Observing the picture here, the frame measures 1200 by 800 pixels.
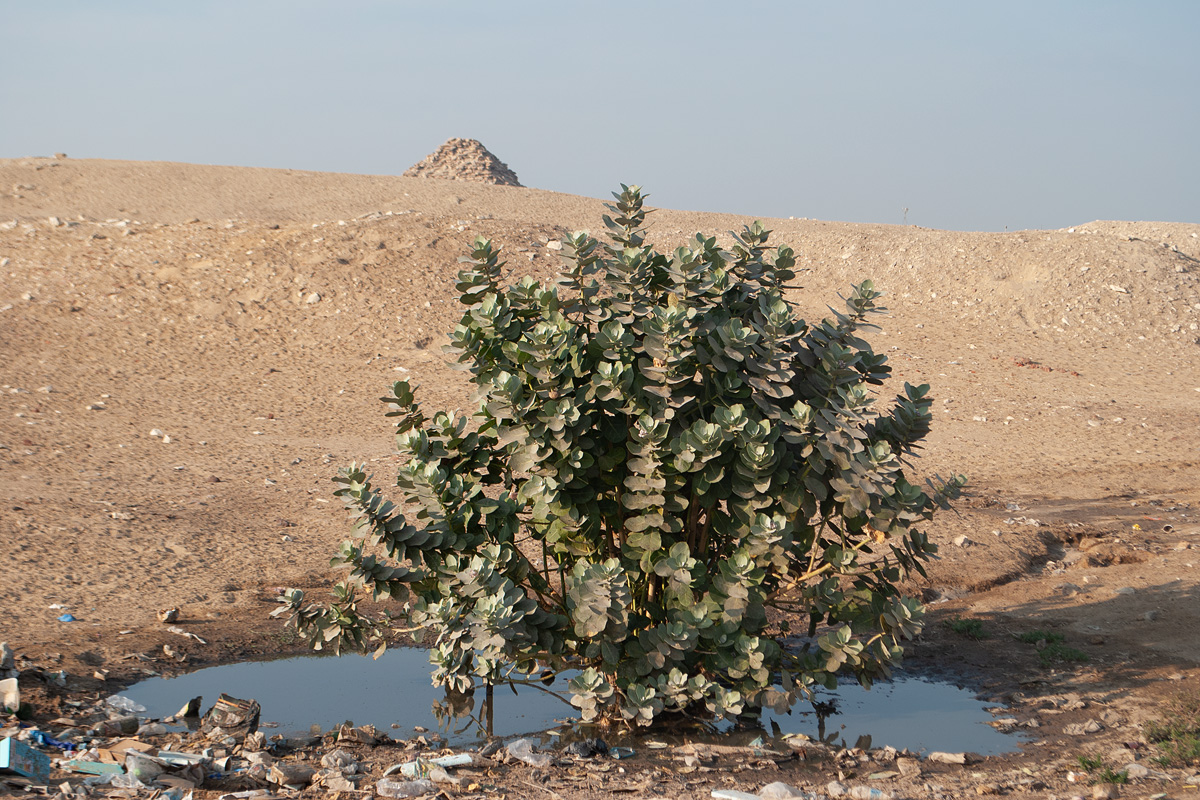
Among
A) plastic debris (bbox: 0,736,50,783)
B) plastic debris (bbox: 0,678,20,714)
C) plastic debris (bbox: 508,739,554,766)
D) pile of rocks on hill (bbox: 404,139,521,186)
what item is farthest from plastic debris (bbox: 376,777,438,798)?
pile of rocks on hill (bbox: 404,139,521,186)

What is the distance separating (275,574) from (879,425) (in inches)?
164

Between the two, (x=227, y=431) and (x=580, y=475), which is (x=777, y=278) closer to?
(x=580, y=475)

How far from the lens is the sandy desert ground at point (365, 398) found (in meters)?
5.55

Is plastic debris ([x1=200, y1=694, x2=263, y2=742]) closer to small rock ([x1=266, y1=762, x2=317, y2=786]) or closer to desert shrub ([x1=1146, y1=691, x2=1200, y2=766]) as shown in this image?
small rock ([x1=266, y1=762, x2=317, y2=786])

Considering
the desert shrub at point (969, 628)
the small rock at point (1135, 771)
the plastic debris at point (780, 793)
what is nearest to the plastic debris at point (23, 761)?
the plastic debris at point (780, 793)

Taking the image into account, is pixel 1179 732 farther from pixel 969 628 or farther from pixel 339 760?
pixel 339 760

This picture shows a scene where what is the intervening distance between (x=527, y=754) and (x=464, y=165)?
26376mm

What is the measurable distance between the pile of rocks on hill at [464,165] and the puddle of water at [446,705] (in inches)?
941

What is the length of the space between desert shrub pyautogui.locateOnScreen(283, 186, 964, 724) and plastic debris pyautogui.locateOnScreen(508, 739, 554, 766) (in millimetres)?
258

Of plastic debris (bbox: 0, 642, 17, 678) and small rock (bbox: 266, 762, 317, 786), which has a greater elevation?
plastic debris (bbox: 0, 642, 17, 678)

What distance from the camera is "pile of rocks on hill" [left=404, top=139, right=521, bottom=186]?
28.1 metres

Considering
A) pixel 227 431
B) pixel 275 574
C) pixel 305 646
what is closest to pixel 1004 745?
pixel 305 646

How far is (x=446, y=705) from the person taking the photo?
15.6ft

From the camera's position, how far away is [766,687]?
4.07 m
